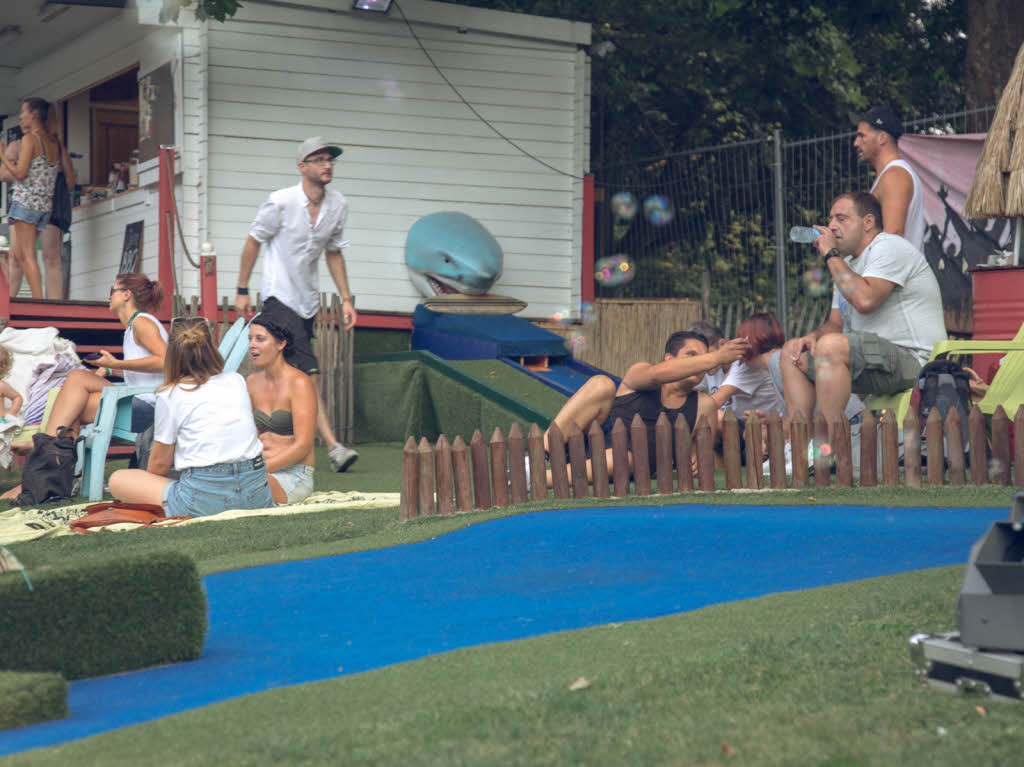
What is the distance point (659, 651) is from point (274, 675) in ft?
3.63

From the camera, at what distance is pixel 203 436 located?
7.39m

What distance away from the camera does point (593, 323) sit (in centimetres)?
1510

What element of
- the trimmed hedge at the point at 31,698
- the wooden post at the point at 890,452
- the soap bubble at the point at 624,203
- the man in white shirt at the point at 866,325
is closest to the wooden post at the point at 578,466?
the man in white shirt at the point at 866,325

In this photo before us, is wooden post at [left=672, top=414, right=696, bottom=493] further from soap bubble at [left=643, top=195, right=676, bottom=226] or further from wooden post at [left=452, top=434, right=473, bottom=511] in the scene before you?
soap bubble at [left=643, top=195, right=676, bottom=226]

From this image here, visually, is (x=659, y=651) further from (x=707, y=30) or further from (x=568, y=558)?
(x=707, y=30)

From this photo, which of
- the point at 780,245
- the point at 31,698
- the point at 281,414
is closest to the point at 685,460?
the point at 281,414

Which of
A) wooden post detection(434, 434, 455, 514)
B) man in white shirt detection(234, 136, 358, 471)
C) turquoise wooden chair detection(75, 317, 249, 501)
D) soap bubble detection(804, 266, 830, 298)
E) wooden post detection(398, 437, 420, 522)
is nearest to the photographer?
wooden post detection(398, 437, 420, 522)

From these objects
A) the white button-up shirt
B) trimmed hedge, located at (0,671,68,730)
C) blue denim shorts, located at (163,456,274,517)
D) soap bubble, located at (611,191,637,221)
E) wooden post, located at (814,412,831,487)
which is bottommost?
trimmed hedge, located at (0,671,68,730)

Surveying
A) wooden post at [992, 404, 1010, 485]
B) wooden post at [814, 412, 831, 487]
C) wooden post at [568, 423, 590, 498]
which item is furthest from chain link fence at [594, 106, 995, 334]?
wooden post at [568, 423, 590, 498]

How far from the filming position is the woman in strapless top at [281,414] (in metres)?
8.21

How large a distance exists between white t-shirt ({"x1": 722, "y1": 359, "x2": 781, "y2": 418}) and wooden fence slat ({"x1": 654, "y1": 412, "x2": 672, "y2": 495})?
208 cm

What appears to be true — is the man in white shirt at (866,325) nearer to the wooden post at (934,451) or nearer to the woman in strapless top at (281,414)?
the wooden post at (934,451)

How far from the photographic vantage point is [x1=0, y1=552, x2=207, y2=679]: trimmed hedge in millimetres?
4004

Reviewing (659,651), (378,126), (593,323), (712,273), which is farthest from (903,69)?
(659,651)
